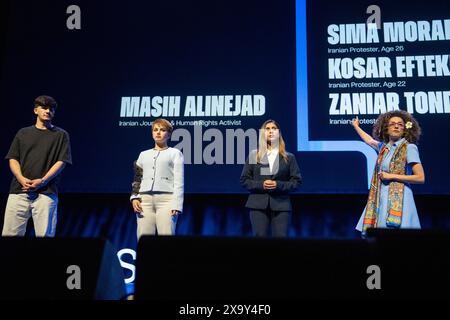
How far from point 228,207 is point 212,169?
50cm

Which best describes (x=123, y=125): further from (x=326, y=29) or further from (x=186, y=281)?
(x=186, y=281)

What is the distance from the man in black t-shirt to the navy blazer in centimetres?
141

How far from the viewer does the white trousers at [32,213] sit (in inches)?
128

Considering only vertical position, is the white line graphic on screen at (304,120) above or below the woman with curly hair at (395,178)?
above

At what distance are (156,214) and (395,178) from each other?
1753mm

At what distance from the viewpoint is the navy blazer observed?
3574mm

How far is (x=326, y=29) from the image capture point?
465 centimetres

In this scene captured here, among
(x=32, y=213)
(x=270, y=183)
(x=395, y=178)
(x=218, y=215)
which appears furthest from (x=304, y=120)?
(x=32, y=213)

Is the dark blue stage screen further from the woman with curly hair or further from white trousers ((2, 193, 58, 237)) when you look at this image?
white trousers ((2, 193, 58, 237))

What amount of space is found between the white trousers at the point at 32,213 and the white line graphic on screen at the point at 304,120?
91.5 inches

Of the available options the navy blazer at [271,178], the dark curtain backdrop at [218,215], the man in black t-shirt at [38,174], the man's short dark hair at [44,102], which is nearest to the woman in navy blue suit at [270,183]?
the navy blazer at [271,178]

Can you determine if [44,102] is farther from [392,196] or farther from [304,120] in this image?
[392,196]

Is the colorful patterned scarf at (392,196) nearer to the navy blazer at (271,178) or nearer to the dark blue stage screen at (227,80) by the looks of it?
the navy blazer at (271,178)

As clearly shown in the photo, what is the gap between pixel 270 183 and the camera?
3.54 metres
